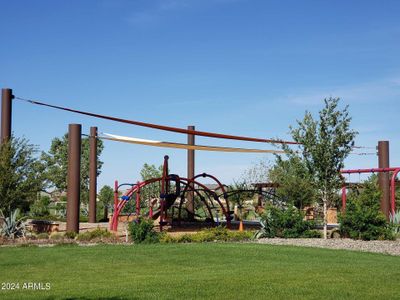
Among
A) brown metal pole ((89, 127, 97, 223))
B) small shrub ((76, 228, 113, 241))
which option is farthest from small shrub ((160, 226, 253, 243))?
brown metal pole ((89, 127, 97, 223))

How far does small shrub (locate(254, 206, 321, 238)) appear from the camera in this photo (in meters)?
16.3

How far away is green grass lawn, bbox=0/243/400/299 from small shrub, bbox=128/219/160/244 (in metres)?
1.63

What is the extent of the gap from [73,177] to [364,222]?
28.6 feet

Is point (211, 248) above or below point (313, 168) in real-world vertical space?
below

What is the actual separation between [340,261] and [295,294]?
3.78 meters

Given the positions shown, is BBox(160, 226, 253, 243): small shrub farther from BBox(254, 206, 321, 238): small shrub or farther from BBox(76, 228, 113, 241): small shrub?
BBox(76, 228, 113, 241): small shrub

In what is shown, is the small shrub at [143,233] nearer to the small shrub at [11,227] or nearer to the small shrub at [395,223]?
the small shrub at [11,227]

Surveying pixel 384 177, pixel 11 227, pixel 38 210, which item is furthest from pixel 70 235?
pixel 38 210

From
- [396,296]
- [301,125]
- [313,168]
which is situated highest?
[301,125]

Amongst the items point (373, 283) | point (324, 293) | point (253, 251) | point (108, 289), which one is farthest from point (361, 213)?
point (108, 289)

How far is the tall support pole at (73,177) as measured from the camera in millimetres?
17531

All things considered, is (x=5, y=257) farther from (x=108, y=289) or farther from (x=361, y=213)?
(x=361, y=213)

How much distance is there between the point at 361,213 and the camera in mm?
15711

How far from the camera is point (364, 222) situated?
15.7 m
